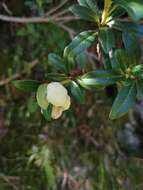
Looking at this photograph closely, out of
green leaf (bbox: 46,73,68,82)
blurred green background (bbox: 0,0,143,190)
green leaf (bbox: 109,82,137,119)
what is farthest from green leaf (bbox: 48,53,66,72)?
blurred green background (bbox: 0,0,143,190)

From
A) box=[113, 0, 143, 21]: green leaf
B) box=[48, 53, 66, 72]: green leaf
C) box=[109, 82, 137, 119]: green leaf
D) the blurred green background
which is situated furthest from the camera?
the blurred green background

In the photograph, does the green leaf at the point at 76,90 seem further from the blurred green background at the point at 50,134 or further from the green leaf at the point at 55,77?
the blurred green background at the point at 50,134

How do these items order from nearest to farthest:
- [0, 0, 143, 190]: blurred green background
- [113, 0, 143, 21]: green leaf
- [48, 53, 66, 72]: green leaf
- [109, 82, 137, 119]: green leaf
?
[113, 0, 143, 21]: green leaf, [109, 82, 137, 119]: green leaf, [48, 53, 66, 72]: green leaf, [0, 0, 143, 190]: blurred green background

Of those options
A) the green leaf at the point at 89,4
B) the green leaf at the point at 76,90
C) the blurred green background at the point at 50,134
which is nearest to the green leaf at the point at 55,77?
the green leaf at the point at 76,90

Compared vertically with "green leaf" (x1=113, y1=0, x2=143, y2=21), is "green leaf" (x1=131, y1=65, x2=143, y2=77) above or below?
below

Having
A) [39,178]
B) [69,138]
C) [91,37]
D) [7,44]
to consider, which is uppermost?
[7,44]

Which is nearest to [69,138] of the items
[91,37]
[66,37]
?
[66,37]

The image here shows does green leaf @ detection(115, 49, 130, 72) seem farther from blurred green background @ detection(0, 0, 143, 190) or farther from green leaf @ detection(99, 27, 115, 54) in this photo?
blurred green background @ detection(0, 0, 143, 190)

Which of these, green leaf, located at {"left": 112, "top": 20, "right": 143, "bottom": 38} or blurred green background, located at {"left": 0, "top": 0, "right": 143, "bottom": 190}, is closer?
green leaf, located at {"left": 112, "top": 20, "right": 143, "bottom": 38}

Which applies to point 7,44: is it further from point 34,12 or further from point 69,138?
point 69,138
